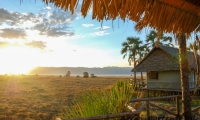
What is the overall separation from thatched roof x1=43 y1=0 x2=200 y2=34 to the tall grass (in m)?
1.58

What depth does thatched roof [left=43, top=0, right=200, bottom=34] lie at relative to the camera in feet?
5.66

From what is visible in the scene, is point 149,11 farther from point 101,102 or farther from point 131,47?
point 131,47

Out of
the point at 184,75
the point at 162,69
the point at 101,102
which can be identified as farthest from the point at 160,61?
the point at 101,102

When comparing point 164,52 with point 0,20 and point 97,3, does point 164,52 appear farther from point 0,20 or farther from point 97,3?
point 97,3

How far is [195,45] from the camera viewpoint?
2.58 metres

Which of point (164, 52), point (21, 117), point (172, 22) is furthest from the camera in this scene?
point (164, 52)

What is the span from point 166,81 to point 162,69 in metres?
1.33

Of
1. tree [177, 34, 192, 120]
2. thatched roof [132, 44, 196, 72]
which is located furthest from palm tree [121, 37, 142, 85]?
tree [177, 34, 192, 120]

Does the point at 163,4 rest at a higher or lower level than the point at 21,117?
higher

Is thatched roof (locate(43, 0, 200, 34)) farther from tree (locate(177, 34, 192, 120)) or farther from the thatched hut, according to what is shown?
the thatched hut

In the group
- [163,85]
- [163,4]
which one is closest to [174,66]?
[163,85]

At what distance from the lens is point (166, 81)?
19406 millimetres

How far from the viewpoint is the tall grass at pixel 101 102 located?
10.8 feet

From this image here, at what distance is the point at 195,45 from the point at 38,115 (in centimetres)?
1202
